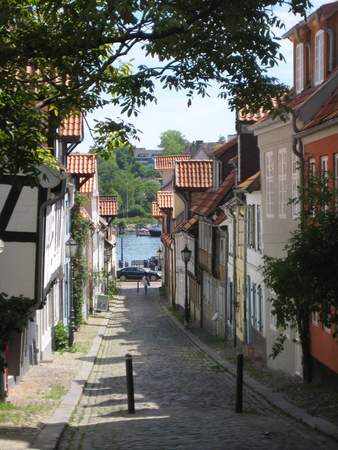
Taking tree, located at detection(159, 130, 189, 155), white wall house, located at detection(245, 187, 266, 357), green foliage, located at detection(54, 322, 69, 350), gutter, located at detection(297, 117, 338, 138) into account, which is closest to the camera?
gutter, located at detection(297, 117, 338, 138)

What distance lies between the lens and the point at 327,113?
1809cm

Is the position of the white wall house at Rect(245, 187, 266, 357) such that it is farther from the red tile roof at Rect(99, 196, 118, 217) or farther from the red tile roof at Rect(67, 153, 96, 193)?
the red tile roof at Rect(99, 196, 118, 217)

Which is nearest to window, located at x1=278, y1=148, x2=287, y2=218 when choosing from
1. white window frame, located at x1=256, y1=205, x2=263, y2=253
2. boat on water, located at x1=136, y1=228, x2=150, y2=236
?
white window frame, located at x1=256, y1=205, x2=263, y2=253

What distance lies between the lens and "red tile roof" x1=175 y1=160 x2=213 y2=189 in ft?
153

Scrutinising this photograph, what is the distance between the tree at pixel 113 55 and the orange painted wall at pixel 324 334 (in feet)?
22.1

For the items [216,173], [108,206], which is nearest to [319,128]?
[216,173]

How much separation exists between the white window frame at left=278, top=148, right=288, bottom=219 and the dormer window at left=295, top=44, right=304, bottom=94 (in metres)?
1.85

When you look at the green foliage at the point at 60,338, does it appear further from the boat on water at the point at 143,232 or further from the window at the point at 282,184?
the boat on water at the point at 143,232

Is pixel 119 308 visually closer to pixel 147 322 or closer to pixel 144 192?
pixel 147 322

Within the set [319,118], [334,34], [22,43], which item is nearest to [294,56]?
[334,34]

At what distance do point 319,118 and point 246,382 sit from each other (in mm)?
5937

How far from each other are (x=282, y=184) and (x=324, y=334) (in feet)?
16.7

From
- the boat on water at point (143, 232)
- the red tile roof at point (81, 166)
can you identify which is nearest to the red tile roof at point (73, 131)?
the red tile roof at point (81, 166)

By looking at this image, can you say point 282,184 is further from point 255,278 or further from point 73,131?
point 73,131
